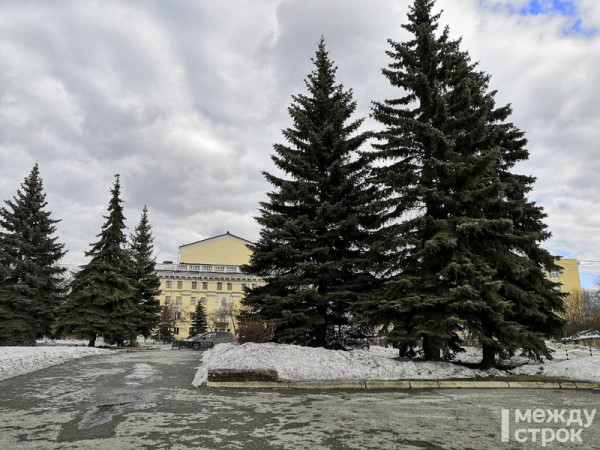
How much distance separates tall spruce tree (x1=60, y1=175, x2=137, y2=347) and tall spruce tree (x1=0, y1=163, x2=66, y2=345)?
1.88 m

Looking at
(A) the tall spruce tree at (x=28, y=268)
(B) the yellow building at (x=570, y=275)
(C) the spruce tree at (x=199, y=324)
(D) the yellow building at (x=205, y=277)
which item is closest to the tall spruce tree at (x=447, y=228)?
(A) the tall spruce tree at (x=28, y=268)

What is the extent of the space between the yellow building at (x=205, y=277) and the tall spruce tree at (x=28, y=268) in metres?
43.7

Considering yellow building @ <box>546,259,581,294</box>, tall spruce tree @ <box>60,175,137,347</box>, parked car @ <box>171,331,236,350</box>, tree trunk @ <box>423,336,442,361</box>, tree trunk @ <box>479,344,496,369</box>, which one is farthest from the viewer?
yellow building @ <box>546,259,581,294</box>

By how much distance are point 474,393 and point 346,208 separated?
775 centimetres

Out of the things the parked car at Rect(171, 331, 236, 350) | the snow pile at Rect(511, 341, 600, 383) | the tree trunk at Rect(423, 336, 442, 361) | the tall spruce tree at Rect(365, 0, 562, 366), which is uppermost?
the tall spruce tree at Rect(365, 0, 562, 366)

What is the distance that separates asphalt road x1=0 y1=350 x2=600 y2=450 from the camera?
4828 millimetres

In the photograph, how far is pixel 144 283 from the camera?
34.6m

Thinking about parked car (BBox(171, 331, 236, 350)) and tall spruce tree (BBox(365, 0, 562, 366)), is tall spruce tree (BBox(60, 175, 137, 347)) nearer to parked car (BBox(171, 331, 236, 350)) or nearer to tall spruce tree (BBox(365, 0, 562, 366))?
parked car (BBox(171, 331, 236, 350))

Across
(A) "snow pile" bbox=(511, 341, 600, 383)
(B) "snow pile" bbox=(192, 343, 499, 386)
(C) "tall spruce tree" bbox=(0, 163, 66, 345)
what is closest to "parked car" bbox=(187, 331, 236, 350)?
(C) "tall spruce tree" bbox=(0, 163, 66, 345)

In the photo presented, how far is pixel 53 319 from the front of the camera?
2950 centimetres

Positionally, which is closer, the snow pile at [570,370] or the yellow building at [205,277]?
the snow pile at [570,370]

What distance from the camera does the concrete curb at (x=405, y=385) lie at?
Result: 945 centimetres

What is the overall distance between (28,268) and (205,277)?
48779 millimetres

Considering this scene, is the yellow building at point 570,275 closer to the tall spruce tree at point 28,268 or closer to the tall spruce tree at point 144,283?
Result: the tall spruce tree at point 144,283
